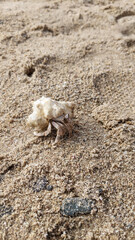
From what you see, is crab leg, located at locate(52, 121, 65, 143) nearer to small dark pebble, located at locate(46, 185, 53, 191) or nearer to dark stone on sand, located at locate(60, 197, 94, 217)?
small dark pebble, located at locate(46, 185, 53, 191)

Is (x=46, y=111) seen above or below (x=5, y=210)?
Answer: above

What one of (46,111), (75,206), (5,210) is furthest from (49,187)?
(46,111)

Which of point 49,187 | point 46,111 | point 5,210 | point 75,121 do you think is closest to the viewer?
point 5,210

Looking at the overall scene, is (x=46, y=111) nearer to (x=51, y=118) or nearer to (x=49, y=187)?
(x=51, y=118)

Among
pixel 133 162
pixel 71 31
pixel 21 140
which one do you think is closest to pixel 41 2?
pixel 71 31

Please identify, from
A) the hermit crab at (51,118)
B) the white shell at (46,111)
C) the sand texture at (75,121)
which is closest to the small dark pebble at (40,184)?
the sand texture at (75,121)

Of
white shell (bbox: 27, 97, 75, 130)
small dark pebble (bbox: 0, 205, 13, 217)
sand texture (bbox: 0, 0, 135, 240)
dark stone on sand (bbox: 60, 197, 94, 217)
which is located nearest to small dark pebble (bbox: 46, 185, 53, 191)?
sand texture (bbox: 0, 0, 135, 240)

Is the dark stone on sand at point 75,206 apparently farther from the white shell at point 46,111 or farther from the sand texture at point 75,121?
the white shell at point 46,111
